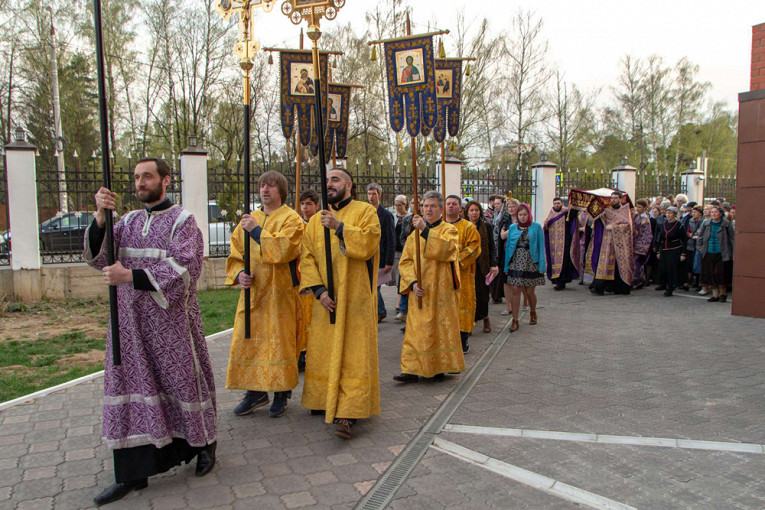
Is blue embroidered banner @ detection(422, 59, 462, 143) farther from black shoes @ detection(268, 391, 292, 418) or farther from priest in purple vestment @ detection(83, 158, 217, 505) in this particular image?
priest in purple vestment @ detection(83, 158, 217, 505)

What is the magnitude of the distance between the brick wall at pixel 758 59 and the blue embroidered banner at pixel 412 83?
19.0 feet

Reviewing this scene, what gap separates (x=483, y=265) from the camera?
27.2ft

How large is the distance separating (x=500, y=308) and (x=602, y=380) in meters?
4.61

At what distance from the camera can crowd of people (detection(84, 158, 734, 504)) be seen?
11.5ft

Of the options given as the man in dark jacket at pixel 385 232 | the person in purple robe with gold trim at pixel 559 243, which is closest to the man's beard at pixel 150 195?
the man in dark jacket at pixel 385 232

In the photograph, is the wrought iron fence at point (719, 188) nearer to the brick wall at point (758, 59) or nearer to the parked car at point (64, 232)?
the brick wall at point (758, 59)

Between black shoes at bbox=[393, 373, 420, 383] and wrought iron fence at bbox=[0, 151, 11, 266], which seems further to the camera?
wrought iron fence at bbox=[0, 151, 11, 266]

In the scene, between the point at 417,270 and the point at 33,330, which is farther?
the point at 33,330

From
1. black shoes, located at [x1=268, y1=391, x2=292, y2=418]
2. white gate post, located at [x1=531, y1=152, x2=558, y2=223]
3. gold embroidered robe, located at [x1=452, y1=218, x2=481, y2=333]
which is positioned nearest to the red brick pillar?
gold embroidered robe, located at [x1=452, y1=218, x2=481, y2=333]

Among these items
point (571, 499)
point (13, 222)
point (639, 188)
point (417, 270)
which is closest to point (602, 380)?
point (417, 270)

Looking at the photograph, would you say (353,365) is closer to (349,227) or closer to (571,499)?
(349,227)

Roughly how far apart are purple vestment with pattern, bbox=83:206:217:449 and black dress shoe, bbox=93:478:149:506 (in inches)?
10.2

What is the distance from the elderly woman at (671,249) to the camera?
11.9m

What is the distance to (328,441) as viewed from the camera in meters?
4.41
